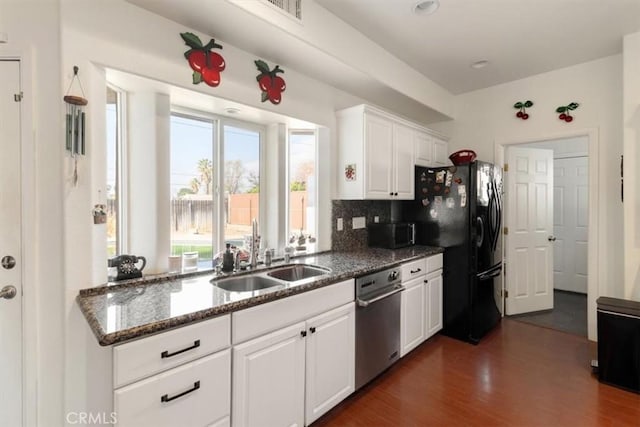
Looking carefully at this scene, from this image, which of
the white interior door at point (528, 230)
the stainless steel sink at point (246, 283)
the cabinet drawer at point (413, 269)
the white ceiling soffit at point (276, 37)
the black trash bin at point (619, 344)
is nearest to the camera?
the white ceiling soffit at point (276, 37)

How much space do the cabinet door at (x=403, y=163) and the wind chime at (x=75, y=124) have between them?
2.47 m

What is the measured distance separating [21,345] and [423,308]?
2791 mm

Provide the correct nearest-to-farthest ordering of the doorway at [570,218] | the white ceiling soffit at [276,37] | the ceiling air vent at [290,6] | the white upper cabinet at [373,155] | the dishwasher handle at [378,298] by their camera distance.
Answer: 1. the white ceiling soffit at [276,37]
2. the ceiling air vent at [290,6]
3. the dishwasher handle at [378,298]
4. the white upper cabinet at [373,155]
5. the doorway at [570,218]

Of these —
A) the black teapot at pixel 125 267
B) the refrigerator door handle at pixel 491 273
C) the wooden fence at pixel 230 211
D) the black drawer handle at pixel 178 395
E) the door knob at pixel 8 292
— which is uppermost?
the wooden fence at pixel 230 211

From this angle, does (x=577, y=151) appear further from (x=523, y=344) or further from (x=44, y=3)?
(x=44, y=3)

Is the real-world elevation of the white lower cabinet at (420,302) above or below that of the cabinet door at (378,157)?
below

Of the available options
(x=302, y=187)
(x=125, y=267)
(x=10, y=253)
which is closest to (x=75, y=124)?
(x=10, y=253)

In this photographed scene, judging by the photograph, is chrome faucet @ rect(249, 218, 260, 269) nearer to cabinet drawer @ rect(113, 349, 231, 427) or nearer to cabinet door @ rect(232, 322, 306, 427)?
cabinet door @ rect(232, 322, 306, 427)

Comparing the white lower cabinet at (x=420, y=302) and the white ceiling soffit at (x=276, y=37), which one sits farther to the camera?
the white lower cabinet at (x=420, y=302)

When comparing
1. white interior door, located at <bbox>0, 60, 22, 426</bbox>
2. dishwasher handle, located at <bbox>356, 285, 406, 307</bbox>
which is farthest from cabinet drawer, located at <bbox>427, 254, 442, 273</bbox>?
white interior door, located at <bbox>0, 60, 22, 426</bbox>

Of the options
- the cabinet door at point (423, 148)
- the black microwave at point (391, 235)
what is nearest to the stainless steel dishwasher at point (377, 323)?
the black microwave at point (391, 235)

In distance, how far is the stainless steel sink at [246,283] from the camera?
2.03 meters

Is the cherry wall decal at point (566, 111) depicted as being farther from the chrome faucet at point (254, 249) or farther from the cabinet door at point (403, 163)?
the chrome faucet at point (254, 249)

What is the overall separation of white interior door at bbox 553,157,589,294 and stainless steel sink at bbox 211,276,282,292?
15.9ft
